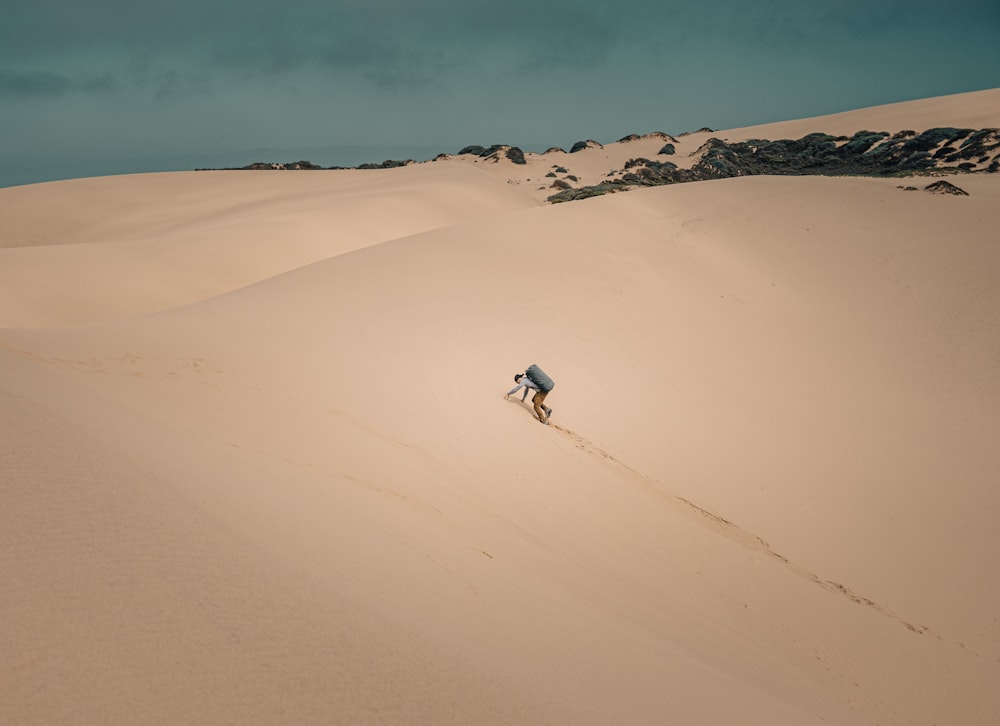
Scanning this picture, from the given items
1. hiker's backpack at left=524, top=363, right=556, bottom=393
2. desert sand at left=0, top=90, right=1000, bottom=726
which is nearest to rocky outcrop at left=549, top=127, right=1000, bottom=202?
desert sand at left=0, top=90, right=1000, bottom=726

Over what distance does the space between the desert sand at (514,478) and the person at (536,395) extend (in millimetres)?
210

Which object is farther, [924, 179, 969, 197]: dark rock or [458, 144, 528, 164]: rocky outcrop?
[458, 144, 528, 164]: rocky outcrop

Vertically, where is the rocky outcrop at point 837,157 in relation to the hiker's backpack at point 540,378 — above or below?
above

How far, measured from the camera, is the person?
7488 mm

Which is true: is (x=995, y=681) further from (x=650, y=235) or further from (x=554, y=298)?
(x=650, y=235)

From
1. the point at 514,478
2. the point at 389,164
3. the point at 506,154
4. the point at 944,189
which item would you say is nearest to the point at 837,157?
the point at 944,189

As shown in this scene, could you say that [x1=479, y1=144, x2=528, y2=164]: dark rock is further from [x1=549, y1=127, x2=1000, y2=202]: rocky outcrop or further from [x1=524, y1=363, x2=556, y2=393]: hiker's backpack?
[x1=524, y1=363, x2=556, y2=393]: hiker's backpack

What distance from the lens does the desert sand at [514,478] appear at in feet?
7.59

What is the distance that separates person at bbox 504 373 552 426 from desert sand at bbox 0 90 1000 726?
210 mm

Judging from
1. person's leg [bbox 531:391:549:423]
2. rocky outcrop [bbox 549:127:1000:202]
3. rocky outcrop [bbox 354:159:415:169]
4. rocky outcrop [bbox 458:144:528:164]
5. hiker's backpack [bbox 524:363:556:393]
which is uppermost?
rocky outcrop [bbox 549:127:1000:202]

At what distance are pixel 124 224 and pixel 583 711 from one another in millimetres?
29459

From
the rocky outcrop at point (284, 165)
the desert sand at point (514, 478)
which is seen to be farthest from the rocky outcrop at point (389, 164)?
the desert sand at point (514, 478)

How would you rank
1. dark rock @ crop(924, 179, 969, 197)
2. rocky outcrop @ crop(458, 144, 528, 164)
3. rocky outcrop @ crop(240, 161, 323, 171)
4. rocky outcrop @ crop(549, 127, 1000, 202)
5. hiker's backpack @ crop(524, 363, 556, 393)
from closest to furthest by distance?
hiker's backpack @ crop(524, 363, 556, 393) < dark rock @ crop(924, 179, 969, 197) < rocky outcrop @ crop(549, 127, 1000, 202) < rocky outcrop @ crop(240, 161, 323, 171) < rocky outcrop @ crop(458, 144, 528, 164)

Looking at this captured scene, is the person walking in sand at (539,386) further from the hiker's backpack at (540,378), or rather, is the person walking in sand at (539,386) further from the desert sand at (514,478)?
the desert sand at (514,478)
